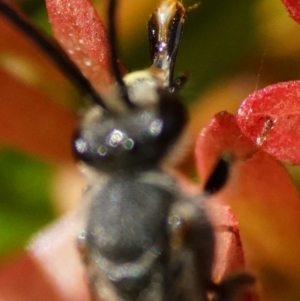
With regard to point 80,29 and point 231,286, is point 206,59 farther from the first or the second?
point 231,286

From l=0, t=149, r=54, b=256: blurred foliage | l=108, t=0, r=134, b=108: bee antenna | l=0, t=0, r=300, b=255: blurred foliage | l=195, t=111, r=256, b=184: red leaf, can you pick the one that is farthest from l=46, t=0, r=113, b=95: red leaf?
l=0, t=149, r=54, b=256: blurred foliage

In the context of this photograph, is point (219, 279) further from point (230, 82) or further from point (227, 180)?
point (230, 82)

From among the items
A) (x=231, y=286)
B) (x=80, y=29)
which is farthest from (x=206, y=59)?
(x=231, y=286)

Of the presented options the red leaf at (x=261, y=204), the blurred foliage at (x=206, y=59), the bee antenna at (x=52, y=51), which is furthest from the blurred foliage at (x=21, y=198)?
the bee antenna at (x=52, y=51)

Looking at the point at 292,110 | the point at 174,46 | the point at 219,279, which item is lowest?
the point at 219,279

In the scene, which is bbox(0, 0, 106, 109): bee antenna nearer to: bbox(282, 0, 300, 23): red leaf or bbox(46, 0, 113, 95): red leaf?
bbox(46, 0, 113, 95): red leaf

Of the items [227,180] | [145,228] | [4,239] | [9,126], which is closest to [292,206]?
[227,180]
